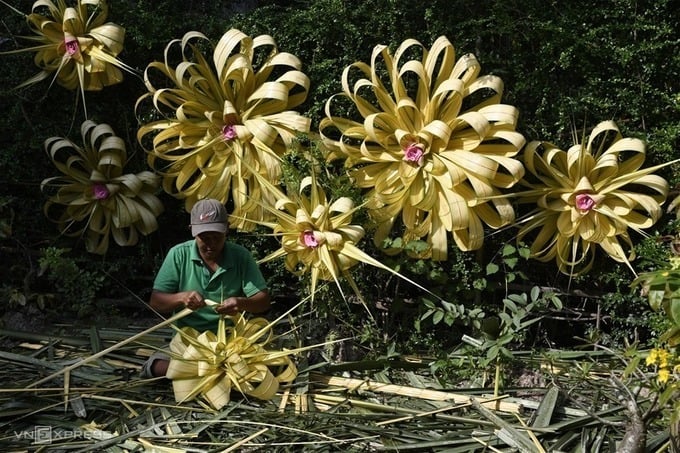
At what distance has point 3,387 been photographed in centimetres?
322

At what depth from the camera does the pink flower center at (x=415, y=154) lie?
3.48 meters

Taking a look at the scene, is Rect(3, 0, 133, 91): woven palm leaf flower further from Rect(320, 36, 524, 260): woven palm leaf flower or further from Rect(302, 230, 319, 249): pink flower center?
Rect(302, 230, 319, 249): pink flower center

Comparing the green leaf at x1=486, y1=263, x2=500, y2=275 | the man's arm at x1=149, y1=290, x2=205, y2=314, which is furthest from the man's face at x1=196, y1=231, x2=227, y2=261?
the green leaf at x1=486, y1=263, x2=500, y2=275

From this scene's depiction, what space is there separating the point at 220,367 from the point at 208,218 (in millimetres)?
561

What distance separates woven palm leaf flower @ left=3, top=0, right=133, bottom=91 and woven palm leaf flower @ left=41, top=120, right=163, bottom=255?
0.77 ft

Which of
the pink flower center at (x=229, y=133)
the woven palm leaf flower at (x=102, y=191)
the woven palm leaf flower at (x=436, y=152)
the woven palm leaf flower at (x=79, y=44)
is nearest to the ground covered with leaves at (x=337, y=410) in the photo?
the woven palm leaf flower at (x=436, y=152)

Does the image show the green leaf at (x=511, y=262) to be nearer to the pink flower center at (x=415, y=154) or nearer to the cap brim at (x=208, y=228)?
the pink flower center at (x=415, y=154)

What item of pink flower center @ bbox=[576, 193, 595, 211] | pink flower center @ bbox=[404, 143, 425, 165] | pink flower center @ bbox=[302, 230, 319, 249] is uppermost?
pink flower center @ bbox=[404, 143, 425, 165]

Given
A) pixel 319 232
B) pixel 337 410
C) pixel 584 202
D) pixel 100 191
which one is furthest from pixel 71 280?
pixel 584 202

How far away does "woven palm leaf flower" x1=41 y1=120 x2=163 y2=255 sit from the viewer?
412 cm

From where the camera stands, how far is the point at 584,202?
→ 11.4 feet

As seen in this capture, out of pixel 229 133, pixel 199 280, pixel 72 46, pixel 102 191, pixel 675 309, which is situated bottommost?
pixel 675 309

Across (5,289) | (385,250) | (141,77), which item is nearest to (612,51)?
(385,250)

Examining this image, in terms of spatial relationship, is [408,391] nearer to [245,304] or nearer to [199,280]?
[245,304]
